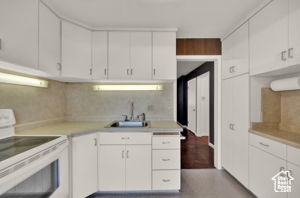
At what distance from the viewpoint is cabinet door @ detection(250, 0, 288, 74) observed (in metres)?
1.46

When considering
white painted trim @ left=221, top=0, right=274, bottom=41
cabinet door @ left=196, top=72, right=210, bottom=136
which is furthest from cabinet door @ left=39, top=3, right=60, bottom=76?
cabinet door @ left=196, top=72, right=210, bottom=136

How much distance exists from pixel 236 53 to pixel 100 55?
6.66 feet

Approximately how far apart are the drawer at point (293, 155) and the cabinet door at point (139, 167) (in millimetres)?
1392

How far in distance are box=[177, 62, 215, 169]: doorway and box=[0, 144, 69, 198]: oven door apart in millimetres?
2148

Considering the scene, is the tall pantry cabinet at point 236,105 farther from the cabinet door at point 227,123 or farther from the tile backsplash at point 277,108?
the tile backsplash at point 277,108

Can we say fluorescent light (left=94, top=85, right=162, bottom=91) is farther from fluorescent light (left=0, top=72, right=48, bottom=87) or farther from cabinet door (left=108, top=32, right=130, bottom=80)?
fluorescent light (left=0, top=72, right=48, bottom=87)

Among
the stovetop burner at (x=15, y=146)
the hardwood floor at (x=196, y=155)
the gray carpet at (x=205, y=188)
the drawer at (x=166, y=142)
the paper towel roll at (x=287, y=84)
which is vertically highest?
the paper towel roll at (x=287, y=84)

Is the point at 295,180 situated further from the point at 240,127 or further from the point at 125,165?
the point at 125,165

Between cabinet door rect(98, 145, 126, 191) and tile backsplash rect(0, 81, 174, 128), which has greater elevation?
tile backsplash rect(0, 81, 174, 128)

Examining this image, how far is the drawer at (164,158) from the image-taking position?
6.23ft

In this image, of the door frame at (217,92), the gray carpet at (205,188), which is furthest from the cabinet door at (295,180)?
the door frame at (217,92)

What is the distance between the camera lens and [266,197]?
5.29 ft

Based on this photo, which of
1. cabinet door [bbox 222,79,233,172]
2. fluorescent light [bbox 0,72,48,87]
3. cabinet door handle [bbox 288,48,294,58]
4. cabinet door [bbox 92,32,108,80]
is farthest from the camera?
cabinet door [bbox 222,79,233,172]

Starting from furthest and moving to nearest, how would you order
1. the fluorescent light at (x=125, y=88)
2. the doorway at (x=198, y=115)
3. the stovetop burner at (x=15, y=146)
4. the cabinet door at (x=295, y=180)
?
the doorway at (x=198, y=115)
the fluorescent light at (x=125, y=88)
the cabinet door at (x=295, y=180)
the stovetop burner at (x=15, y=146)
